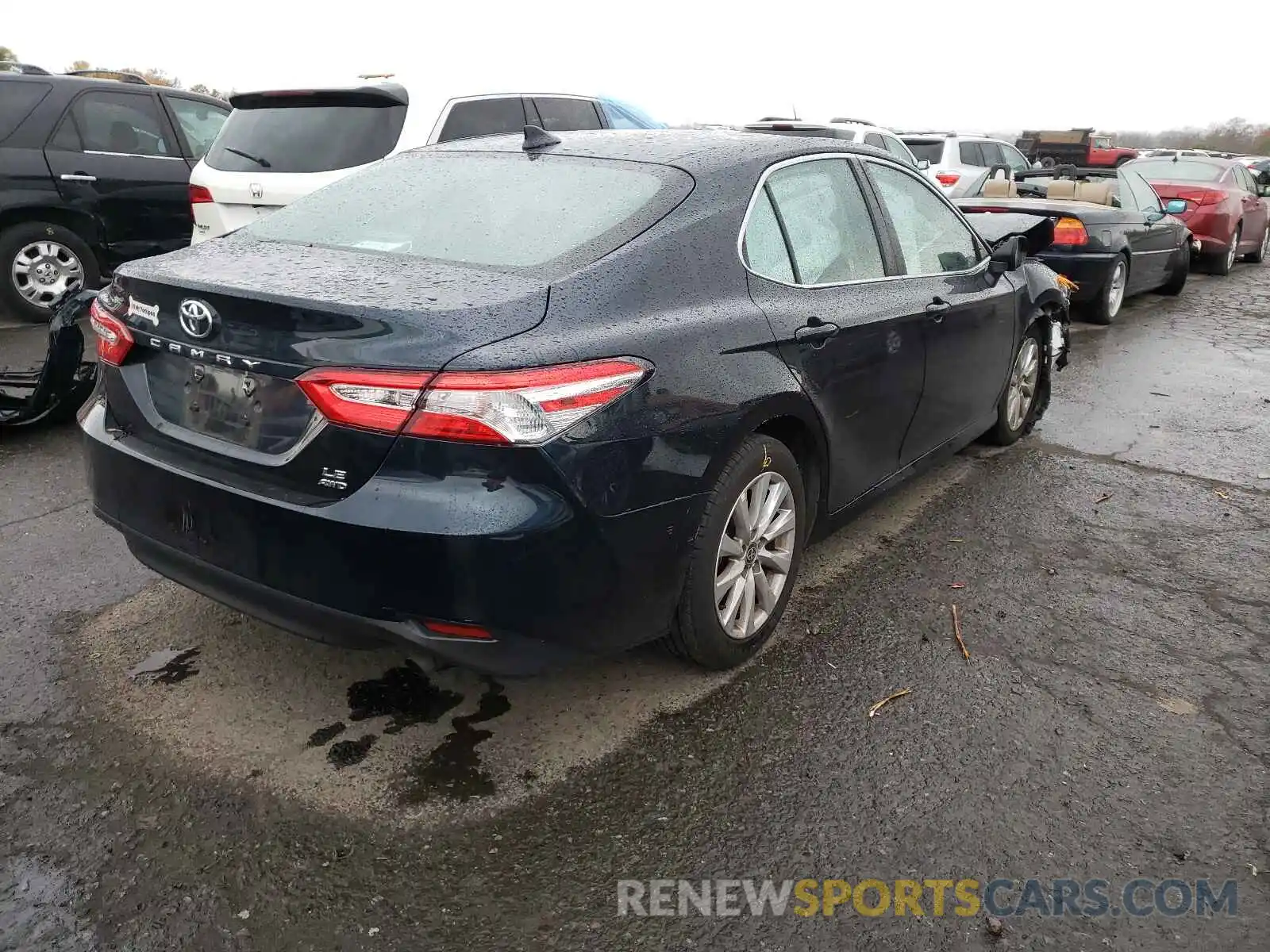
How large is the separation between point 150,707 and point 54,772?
0.34 m

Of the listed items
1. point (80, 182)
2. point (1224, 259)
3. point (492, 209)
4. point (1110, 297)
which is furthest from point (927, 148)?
point (492, 209)

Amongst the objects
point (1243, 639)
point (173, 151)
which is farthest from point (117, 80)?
point (1243, 639)

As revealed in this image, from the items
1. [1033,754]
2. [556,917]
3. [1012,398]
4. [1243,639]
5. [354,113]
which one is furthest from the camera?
[354,113]

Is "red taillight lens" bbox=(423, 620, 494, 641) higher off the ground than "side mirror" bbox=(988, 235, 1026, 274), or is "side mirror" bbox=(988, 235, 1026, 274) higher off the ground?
"side mirror" bbox=(988, 235, 1026, 274)

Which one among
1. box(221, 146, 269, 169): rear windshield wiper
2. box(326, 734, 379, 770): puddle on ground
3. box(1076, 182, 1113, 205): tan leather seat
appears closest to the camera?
box(326, 734, 379, 770): puddle on ground

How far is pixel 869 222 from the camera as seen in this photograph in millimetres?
3846

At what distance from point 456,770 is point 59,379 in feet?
12.1

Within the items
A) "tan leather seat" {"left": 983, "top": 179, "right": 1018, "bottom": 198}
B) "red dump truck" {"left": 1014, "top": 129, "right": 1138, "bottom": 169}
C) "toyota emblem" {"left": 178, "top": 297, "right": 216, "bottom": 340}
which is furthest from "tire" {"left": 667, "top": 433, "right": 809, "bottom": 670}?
"red dump truck" {"left": 1014, "top": 129, "right": 1138, "bottom": 169}

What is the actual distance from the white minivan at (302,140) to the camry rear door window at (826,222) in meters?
3.30

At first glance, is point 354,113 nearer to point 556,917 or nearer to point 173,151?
point 173,151

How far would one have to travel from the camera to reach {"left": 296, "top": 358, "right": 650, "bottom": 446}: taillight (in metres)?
2.35

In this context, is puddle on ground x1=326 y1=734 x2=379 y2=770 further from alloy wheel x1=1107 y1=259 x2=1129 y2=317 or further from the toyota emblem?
alloy wheel x1=1107 y1=259 x2=1129 y2=317

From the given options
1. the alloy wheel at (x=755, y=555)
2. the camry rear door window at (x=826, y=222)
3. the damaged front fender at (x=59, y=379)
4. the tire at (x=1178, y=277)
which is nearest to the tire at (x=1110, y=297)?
the tire at (x=1178, y=277)

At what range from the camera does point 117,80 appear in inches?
352
